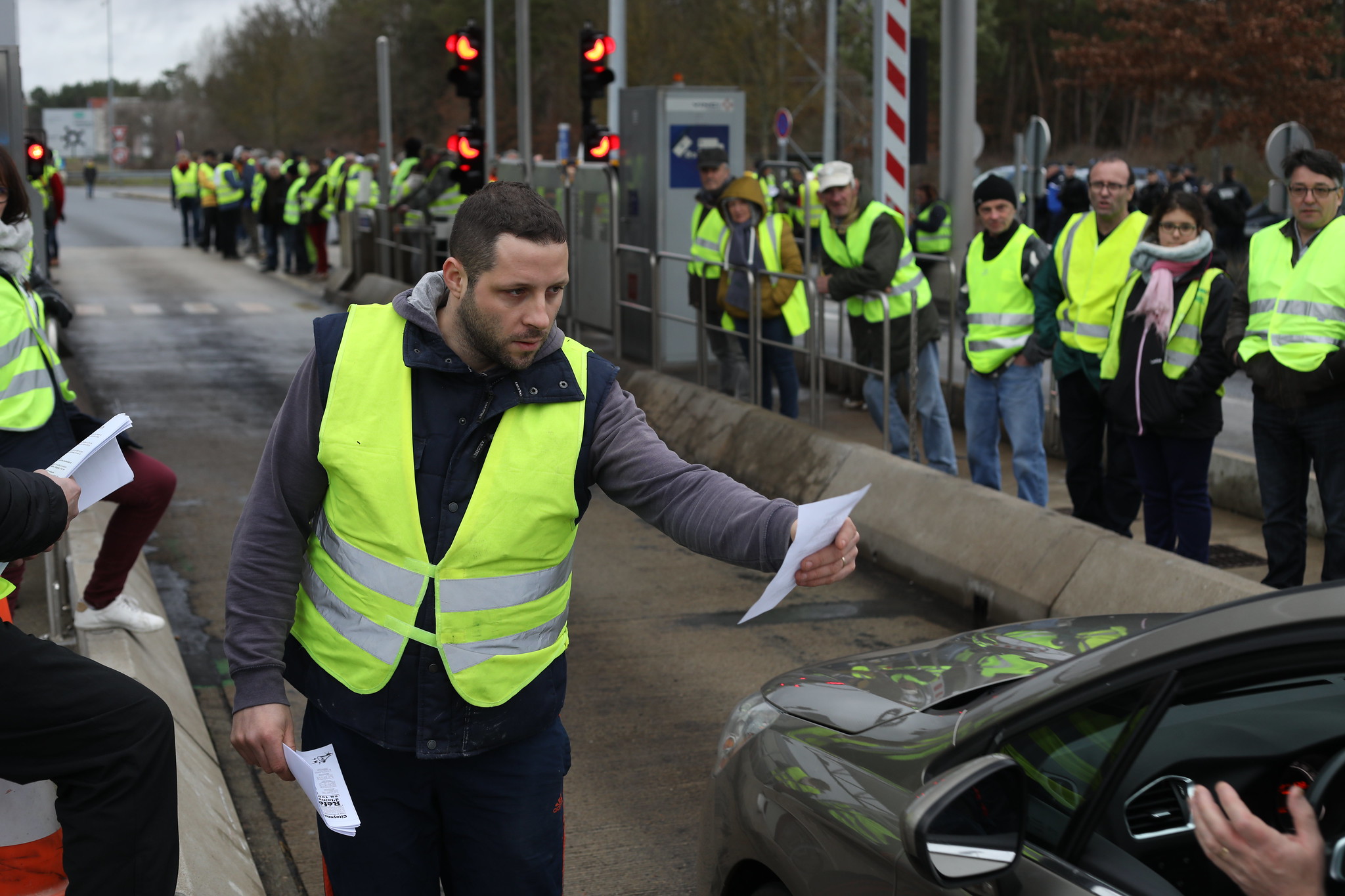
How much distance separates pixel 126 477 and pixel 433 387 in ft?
2.59

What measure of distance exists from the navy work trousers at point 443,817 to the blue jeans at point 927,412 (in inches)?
233

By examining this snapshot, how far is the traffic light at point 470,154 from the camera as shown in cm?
1655

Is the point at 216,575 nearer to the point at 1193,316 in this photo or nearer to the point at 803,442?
the point at 803,442

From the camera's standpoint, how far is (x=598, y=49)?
1530 centimetres

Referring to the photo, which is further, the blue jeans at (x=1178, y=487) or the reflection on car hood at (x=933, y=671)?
the blue jeans at (x=1178, y=487)

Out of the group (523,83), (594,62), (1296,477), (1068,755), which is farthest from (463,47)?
(1068,755)

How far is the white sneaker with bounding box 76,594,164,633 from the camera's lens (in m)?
5.61

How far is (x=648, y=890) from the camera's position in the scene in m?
4.33

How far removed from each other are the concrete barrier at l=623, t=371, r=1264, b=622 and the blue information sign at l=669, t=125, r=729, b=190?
160 inches

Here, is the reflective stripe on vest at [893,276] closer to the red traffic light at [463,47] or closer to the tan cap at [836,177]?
the tan cap at [836,177]

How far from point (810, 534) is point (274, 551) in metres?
1.04

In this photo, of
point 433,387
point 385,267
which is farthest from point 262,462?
point 385,267

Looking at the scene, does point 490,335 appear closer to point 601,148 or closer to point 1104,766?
point 1104,766

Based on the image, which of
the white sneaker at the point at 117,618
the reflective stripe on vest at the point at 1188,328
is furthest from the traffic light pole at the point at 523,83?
the white sneaker at the point at 117,618
